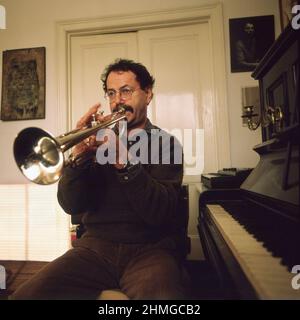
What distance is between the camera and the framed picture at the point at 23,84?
2719 mm

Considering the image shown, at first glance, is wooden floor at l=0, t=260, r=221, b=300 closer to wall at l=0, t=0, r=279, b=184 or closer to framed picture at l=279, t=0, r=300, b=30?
wall at l=0, t=0, r=279, b=184

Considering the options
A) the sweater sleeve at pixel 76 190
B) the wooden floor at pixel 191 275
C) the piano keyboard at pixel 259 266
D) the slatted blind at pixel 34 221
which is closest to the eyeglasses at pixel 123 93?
the sweater sleeve at pixel 76 190

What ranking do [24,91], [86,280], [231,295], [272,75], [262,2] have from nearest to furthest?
[231,295] < [86,280] < [272,75] < [262,2] < [24,91]

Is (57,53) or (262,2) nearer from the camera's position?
(262,2)

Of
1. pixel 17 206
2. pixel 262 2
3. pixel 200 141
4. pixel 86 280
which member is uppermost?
pixel 262 2

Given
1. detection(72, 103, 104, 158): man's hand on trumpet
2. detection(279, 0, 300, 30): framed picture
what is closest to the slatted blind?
detection(72, 103, 104, 158): man's hand on trumpet

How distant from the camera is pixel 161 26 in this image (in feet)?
8.52

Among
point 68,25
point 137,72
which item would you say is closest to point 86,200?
point 137,72

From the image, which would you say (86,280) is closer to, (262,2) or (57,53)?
(57,53)

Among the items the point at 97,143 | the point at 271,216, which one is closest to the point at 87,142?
the point at 97,143

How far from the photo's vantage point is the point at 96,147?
3.87 ft

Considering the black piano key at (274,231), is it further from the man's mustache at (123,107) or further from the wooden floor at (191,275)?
the wooden floor at (191,275)

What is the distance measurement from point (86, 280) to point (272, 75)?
1.09 m

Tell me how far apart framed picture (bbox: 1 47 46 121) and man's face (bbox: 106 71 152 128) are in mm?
1472
